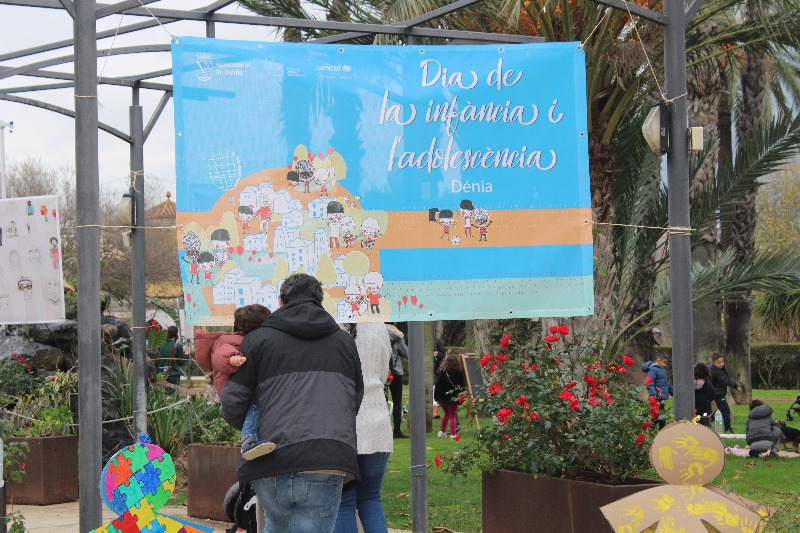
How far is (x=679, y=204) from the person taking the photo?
6348 millimetres

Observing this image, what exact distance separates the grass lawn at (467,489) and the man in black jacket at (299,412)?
2023mm

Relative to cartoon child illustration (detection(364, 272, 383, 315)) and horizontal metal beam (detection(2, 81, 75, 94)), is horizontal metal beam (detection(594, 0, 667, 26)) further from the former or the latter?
horizontal metal beam (detection(2, 81, 75, 94))

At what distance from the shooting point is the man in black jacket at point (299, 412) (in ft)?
16.0

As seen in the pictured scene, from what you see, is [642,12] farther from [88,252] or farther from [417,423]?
[88,252]

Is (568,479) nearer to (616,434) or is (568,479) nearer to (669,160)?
(616,434)

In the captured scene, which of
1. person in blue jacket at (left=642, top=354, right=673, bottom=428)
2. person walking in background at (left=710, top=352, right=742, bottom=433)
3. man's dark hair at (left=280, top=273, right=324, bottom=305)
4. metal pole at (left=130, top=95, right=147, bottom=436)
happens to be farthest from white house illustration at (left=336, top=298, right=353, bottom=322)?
person walking in background at (left=710, top=352, right=742, bottom=433)

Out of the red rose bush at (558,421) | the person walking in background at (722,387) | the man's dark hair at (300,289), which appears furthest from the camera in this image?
the person walking in background at (722,387)

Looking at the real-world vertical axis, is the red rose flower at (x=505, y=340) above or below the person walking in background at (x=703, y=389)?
above

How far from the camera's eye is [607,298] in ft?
36.6

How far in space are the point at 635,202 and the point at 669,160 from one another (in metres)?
5.22

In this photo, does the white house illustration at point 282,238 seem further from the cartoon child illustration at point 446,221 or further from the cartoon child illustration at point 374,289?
the cartoon child illustration at point 446,221

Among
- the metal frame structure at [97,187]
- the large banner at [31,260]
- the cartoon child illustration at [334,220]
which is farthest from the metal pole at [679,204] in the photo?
the large banner at [31,260]

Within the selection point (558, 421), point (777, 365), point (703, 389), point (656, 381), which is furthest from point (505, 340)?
point (777, 365)

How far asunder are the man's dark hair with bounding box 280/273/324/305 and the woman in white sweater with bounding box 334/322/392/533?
1002mm
